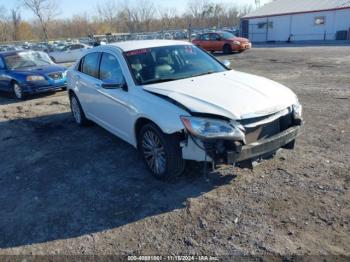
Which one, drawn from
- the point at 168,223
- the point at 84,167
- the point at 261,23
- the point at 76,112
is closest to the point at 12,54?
the point at 76,112

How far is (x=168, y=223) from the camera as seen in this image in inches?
134

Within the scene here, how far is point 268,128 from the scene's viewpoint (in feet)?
12.6

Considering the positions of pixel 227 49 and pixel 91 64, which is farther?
pixel 227 49

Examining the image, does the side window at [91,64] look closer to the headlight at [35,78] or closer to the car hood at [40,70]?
the headlight at [35,78]

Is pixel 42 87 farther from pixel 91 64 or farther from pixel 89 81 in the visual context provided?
pixel 89 81

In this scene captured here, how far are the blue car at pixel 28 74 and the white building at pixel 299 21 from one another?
93.4 ft

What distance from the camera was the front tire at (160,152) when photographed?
3.84 m

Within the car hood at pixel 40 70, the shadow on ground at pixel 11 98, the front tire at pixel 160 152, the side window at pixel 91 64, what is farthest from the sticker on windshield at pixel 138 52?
the shadow on ground at pixel 11 98

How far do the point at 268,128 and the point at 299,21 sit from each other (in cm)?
3440

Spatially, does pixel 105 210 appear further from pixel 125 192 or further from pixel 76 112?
pixel 76 112

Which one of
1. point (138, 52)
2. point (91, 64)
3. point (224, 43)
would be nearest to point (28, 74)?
point (91, 64)

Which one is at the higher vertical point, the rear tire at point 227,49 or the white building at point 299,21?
the white building at point 299,21

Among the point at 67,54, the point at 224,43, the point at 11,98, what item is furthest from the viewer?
the point at 67,54

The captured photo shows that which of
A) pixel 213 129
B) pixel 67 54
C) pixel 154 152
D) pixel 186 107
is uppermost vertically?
pixel 67 54
